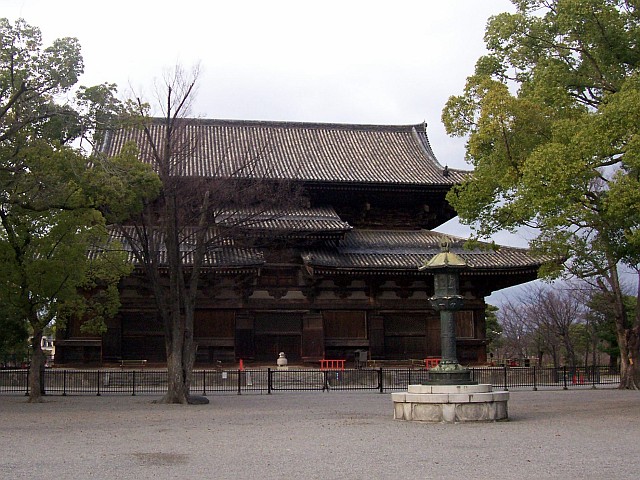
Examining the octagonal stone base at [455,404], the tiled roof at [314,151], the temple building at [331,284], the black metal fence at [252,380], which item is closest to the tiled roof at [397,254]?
the temple building at [331,284]

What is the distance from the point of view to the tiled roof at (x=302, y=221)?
99.3 ft

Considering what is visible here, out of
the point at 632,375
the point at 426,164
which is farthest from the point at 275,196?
the point at 632,375

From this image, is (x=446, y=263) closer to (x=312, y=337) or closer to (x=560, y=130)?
(x=560, y=130)

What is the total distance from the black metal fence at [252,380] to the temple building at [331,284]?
2488 mm

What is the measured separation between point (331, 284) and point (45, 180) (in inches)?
652

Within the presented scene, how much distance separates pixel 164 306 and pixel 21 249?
4098 millimetres

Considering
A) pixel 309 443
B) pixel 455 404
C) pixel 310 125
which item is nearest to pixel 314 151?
pixel 310 125

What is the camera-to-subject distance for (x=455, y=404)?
14.5m

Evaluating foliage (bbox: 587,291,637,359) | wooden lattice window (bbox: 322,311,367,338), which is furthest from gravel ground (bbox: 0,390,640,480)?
foliage (bbox: 587,291,637,359)

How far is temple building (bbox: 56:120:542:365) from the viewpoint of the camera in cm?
3009

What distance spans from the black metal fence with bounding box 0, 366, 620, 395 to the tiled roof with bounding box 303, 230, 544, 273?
14.5 feet

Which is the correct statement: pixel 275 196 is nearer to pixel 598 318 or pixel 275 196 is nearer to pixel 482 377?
pixel 482 377

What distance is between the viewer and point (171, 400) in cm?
2042

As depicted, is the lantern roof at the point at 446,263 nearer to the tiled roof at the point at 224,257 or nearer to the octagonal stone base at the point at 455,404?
the octagonal stone base at the point at 455,404
